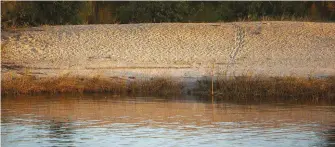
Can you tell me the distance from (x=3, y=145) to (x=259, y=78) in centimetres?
836

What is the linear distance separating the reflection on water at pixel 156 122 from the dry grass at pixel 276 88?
1.03 meters

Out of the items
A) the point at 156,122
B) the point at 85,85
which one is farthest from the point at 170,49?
the point at 156,122

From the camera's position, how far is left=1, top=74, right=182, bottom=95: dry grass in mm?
20531

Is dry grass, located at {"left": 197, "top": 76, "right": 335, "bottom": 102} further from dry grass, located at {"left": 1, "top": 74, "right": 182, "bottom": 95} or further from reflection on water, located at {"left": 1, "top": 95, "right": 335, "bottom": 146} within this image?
dry grass, located at {"left": 1, "top": 74, "right": 182, "bottom": 95}

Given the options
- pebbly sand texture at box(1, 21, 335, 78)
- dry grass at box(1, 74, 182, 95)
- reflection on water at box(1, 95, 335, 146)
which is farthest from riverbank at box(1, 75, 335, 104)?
reflection on water at box(1, 95, 335, 146)

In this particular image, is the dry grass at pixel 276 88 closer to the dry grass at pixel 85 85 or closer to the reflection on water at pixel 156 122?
the reflection on water at pixel 156 122

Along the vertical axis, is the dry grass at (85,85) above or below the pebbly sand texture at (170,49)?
below

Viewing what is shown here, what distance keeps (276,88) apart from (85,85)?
4.36 m

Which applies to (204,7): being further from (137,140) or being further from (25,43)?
(137,140)

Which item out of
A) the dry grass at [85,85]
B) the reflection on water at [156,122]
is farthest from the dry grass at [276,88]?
the dry grass at [85,85]

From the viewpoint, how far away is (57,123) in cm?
1598

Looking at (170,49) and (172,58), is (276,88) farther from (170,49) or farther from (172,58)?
(170,49)

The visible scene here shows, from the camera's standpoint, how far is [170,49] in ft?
75.5

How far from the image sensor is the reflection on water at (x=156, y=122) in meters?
14.0
